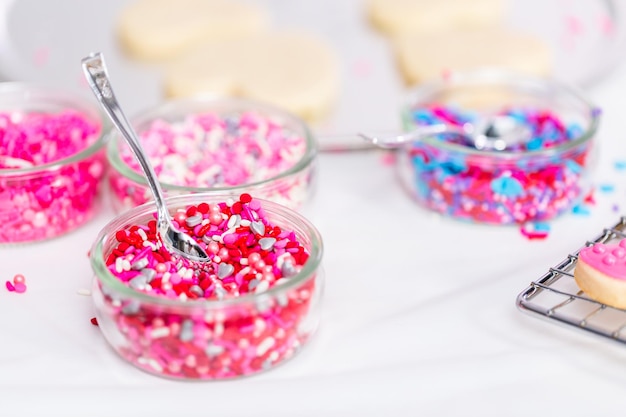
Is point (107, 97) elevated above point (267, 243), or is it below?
above

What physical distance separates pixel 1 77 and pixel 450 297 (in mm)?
1115

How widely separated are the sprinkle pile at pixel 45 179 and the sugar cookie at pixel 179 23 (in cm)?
56

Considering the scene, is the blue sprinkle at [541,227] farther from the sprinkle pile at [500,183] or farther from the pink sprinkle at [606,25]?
the pink sprinkle at [606,25]

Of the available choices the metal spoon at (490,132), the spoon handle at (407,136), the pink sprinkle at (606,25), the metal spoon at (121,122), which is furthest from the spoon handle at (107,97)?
the pink sprinkle at (606,25)

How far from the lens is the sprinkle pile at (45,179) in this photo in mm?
1335

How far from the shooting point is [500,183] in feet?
4.61

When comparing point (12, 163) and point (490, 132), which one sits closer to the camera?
point (12, 163)

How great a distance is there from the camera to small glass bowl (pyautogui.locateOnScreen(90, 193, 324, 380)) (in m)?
1.02

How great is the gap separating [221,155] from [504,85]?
1.89 ft

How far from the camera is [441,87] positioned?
5.57 ft

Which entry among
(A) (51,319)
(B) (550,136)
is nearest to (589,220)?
(B) (550,136)

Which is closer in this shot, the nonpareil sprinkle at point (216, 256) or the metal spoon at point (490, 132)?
the nonpareil sprinkle at point (216, 256)

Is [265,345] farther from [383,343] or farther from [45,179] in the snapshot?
[45,179]

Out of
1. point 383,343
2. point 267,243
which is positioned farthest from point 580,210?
point 267,243
